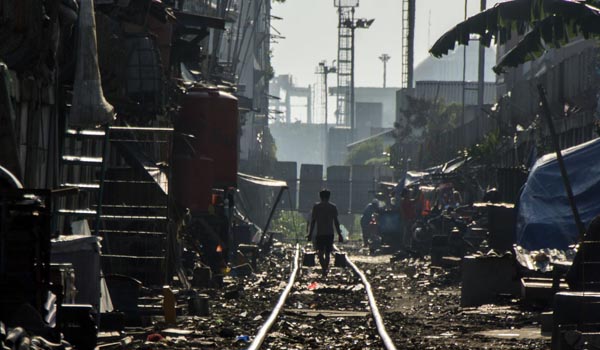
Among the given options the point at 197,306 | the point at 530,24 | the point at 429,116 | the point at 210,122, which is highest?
the point at 429,116

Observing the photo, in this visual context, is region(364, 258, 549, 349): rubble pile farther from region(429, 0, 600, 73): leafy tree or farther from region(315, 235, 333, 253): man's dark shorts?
region(429, 0, 600, 73): leafy tree

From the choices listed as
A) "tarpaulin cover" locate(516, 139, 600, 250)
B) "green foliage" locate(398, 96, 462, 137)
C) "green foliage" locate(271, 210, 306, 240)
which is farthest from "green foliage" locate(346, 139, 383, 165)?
"tarpaulin cover" locate(516, 139, 600, 250)

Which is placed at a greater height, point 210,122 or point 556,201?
point 210,122

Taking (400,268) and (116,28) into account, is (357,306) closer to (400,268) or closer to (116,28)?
(116,28)

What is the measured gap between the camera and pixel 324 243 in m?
26.6

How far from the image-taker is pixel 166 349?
12.1 m

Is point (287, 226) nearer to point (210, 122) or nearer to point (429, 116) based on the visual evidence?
point (429, 116)

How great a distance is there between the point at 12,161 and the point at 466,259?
8308 millimetres

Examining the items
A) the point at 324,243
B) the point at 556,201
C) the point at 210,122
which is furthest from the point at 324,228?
the point at 556,201

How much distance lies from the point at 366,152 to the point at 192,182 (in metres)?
105

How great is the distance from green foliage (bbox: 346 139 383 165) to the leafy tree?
355 ft

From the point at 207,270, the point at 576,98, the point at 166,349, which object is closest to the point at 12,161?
the point at 166,349

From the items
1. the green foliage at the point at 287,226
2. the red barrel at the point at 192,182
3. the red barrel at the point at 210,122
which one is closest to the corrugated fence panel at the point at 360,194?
the green foliage at the point at 287,226

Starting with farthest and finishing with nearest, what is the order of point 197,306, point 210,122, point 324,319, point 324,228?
1. point 210,122
2. point 324,228
3. point 324,319
4. point 197,306
